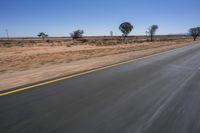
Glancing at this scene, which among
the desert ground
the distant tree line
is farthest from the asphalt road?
the distant tree line

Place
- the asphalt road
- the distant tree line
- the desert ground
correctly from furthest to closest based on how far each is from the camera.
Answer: the distant tree line < the desert ground < the asphalt road

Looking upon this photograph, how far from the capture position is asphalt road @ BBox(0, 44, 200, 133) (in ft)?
10.5

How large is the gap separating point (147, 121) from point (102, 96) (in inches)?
68.1

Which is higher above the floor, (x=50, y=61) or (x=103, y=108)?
(x=50, y=61)

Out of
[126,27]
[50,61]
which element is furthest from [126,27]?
[50,61]

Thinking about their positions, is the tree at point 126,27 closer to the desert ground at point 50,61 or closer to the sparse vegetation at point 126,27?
the sparse vegetation at point 126,27

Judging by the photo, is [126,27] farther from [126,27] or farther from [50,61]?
[50,61]

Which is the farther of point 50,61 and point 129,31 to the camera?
point 129,31

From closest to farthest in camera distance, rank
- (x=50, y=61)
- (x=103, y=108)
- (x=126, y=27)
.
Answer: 1. (x=103, y=108)
2. (x=50, y=61)
3. (x=126, y=27)

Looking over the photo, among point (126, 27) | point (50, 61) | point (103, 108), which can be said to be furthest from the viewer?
point (126, 27)

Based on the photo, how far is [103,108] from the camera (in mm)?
4070

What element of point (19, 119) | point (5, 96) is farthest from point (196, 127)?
point (5, 96)

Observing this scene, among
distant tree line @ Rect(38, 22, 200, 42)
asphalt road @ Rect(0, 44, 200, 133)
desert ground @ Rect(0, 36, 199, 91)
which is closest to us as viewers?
asphalt road @ Rect(0, 44, 200, 133)

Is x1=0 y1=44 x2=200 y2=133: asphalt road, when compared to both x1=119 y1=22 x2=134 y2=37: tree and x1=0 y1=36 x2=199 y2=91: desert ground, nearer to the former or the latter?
x1=0 y1=36 x2=199 y2=91: desert ground
